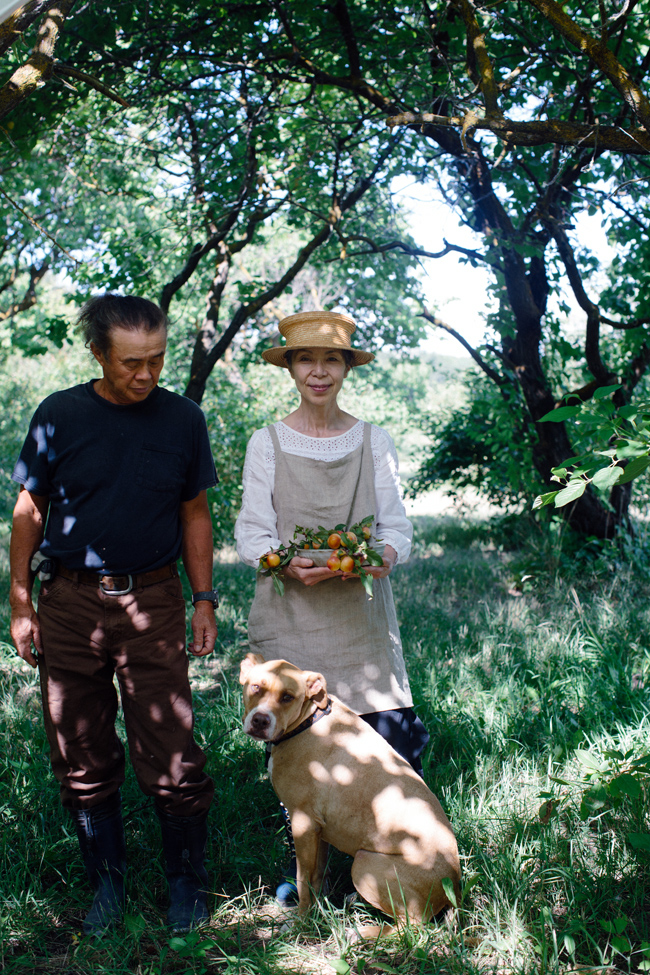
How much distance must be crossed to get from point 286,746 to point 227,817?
3.01 feet

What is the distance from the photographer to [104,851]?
276cm

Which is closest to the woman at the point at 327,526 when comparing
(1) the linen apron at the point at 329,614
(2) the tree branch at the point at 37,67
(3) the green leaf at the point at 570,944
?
(1) the linen apron at the point at 329,614

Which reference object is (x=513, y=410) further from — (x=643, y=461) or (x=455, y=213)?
(x=643, y=461)

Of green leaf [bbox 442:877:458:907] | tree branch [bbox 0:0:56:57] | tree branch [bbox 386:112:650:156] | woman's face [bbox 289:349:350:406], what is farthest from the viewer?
tree branch [bbox 386:112:650:156]

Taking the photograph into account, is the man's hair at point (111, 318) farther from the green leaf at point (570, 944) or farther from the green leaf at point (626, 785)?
the green leaf at point (570, 944)

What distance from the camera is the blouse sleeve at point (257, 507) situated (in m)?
2.79

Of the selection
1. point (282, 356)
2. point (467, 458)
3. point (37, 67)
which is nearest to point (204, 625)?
point (282, 356)

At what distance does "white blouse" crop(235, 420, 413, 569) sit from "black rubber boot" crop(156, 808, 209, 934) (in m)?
1.03

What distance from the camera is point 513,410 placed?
7016 millimetres

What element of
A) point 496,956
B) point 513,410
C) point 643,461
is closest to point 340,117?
point 513,410

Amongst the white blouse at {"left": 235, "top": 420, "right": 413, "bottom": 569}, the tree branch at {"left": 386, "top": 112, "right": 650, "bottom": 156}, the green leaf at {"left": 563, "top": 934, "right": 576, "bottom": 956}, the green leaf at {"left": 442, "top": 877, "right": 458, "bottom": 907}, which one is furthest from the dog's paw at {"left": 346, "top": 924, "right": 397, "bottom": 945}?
the tree branch at {"left": 386, "top": 112, "right": 650, "bottom": 156}

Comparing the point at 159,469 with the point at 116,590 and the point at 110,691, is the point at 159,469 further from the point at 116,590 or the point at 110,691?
the point at 110,691

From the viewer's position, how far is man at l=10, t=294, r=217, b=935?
263 centimetres

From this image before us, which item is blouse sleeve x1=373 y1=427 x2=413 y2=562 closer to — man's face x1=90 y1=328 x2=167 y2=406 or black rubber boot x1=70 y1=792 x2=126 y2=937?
man's face x1=90 y1=328 x2=167 y2=406
